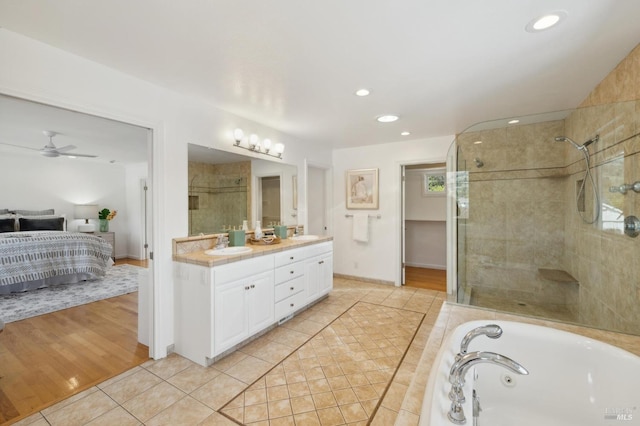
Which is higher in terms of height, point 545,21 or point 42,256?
point 545,21

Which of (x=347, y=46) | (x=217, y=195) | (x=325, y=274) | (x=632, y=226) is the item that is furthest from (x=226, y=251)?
(x=632, y=226)

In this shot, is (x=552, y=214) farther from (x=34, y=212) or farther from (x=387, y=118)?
(x=34, y=212)

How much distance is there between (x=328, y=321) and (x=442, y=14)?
283 centimetres

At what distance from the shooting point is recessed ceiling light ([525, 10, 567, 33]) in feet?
4.70

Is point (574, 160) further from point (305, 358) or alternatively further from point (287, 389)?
point (287, 389)

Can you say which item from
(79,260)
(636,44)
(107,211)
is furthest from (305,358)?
(107,211)

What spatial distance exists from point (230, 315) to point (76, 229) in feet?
19.2

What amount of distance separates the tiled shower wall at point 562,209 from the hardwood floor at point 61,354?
3.80 meters

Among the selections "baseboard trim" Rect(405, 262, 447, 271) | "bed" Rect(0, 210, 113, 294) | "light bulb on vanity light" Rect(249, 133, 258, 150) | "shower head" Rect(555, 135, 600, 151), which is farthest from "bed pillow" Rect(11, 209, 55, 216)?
"shower head" Rect(555, 135, 600, 151)

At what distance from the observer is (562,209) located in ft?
9.59

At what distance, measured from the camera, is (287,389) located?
191 centimetres

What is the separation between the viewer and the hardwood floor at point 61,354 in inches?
73.1

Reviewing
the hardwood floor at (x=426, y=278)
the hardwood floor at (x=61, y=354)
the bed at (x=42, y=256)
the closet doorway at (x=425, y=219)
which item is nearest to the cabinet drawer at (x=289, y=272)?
the hardwood floor at (x=61, y=354)

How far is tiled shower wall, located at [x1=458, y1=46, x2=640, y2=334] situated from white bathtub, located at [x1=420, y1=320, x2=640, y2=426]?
0.75 meters
